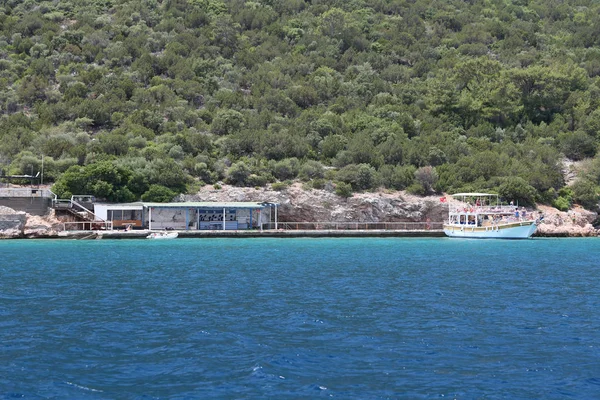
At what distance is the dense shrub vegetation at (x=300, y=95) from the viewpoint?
69.2 metres

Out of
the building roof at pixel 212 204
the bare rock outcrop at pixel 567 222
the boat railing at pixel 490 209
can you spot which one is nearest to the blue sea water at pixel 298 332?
the building roof at pixel 212 204

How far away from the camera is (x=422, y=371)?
13734mm

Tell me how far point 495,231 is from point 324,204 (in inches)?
601

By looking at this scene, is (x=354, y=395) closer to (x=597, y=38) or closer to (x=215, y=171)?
(x=215, y=171)

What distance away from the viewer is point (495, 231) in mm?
60656

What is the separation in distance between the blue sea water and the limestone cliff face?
32734mm

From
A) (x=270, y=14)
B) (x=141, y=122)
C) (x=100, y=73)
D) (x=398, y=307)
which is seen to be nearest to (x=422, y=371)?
(x=398, y=307)

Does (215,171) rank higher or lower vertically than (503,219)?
higher

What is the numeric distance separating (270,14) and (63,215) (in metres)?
69.6

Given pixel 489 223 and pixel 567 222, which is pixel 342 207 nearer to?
pixel 489 223

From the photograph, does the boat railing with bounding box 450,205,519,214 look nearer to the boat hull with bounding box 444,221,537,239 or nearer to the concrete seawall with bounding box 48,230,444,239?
the boat hull with bounding box 444,221,537,239

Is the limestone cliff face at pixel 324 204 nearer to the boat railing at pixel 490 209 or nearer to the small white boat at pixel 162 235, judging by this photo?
the boat railing at pixel 490 209

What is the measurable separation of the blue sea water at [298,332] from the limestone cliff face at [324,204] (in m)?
32.7

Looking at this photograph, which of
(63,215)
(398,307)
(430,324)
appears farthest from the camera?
(63,215)
